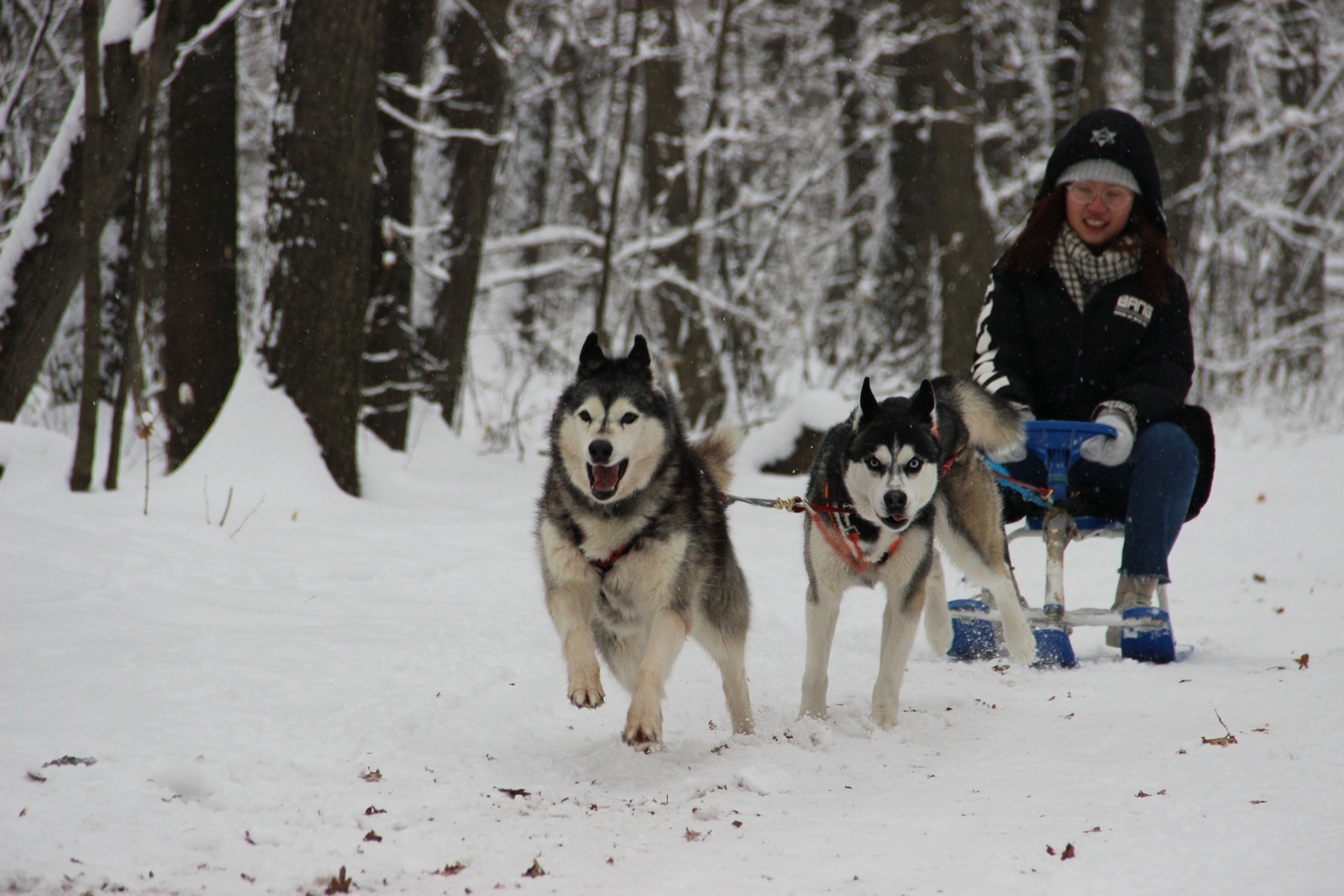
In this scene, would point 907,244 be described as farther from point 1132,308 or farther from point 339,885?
point 339,885

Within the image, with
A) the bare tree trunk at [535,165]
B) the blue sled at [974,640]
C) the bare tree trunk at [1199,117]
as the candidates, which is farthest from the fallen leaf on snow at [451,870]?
the bare tree trunk at [1199,117]

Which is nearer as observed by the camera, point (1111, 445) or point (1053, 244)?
point (1111, 445)

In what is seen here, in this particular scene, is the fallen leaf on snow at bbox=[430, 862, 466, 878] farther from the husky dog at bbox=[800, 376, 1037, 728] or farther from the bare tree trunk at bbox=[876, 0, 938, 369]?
the bare tree trunk at bbox=[876, 0, 938, 369]

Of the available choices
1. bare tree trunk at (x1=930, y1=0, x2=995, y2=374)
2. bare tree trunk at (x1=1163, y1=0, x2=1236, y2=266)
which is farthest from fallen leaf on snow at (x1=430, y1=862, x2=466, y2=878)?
bare tree trunk at (x1=1163, y1=0, x2=1236, y2=266)

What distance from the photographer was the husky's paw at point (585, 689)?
2.93 metres

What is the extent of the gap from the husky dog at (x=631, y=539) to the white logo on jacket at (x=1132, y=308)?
2.25 metres

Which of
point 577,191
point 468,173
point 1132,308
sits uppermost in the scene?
point 577,191

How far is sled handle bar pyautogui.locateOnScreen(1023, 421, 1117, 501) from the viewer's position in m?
4.23

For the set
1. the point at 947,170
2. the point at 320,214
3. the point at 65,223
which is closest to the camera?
the point at 65,223

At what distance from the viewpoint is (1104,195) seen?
15.3 feet

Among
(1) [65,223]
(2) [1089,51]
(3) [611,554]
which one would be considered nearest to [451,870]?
(3) [611,554]

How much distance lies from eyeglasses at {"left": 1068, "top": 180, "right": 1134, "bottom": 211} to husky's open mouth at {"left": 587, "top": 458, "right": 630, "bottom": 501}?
2.62 metres

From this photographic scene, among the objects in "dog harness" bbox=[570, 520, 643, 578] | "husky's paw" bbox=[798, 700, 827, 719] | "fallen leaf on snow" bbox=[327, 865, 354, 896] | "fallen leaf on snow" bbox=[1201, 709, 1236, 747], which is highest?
"dog harness" bbox=[570, 520, 643, 578]

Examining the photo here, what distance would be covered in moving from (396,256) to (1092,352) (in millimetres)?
5387
